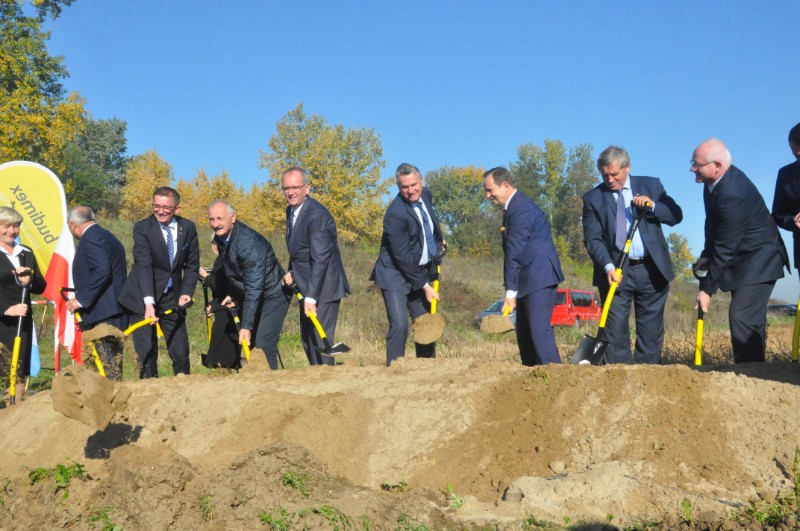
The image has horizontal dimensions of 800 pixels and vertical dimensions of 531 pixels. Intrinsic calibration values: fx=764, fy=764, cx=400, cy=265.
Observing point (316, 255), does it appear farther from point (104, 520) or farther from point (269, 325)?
point (104, 520)

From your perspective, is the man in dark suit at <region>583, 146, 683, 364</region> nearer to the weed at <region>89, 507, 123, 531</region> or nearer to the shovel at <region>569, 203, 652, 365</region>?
the shovel at <region>569, 203, 652, 365</region>

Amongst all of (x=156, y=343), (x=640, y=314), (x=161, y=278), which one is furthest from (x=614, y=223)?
(x=156, y=343)

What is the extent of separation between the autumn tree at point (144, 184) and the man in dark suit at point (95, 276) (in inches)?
1359

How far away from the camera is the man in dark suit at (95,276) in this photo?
704 centimetres

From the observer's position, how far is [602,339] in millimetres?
6457

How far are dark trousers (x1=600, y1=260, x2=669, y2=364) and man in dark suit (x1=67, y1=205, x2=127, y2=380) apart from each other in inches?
173

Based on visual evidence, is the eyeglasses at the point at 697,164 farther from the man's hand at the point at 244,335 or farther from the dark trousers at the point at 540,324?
the man's hand at the point at 244,335

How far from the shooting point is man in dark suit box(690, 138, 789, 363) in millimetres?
5742

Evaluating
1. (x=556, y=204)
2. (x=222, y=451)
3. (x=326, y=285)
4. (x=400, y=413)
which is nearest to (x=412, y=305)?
(x=326, y=285)

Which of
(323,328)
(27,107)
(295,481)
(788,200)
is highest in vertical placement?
(27,107)

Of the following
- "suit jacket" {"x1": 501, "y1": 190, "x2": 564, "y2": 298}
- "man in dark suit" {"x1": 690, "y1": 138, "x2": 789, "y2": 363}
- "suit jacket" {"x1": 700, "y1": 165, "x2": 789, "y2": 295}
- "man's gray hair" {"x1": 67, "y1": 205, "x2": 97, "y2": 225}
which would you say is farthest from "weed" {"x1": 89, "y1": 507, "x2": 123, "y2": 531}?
"suit jacket" {"x1": 700, "y1": 165, "x2": 789, "y2": 295}

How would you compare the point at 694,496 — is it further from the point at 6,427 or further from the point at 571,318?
the point at 571,318

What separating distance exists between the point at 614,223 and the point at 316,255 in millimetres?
2627

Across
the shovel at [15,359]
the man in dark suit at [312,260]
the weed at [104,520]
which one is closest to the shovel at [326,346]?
the man in dark suit at [312,260]
